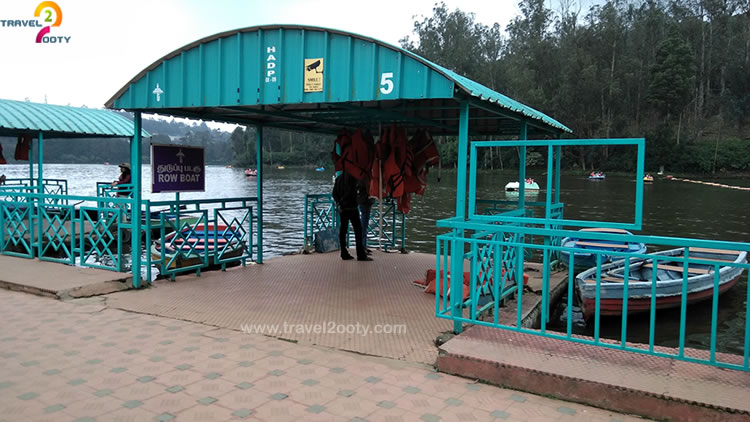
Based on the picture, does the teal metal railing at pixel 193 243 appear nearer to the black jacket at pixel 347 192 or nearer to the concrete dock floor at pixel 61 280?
the concrete dock floor at pixel 61 280

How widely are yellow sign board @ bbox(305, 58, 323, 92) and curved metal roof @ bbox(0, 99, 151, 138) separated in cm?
932

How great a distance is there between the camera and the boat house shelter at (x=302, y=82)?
568 cm

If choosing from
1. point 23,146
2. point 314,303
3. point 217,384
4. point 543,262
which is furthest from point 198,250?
point 23,146

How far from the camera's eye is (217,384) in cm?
419

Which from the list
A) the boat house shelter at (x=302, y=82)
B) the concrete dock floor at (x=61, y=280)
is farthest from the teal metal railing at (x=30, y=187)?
the boat house shelter at (x=302, y=82)

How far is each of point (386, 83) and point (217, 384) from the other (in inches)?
135

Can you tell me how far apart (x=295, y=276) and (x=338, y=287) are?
102 cm

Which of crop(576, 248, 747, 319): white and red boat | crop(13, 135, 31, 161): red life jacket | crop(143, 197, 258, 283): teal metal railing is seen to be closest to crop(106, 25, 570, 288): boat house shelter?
crop(143, 197, 258, 283): teal metal railing

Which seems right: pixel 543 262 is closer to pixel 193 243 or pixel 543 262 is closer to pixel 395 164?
pixel 395 164

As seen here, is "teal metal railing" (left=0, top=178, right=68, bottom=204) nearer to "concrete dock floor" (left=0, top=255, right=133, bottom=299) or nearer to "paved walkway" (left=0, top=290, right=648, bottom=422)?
"concrete dock floor" (left=0, top=255, right=133, bottom=299)

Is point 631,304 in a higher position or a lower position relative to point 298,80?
lower

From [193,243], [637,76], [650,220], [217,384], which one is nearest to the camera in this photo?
[217,384]

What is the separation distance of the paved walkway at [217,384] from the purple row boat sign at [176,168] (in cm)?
261

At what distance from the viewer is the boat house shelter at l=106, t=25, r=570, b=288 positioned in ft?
18.6
